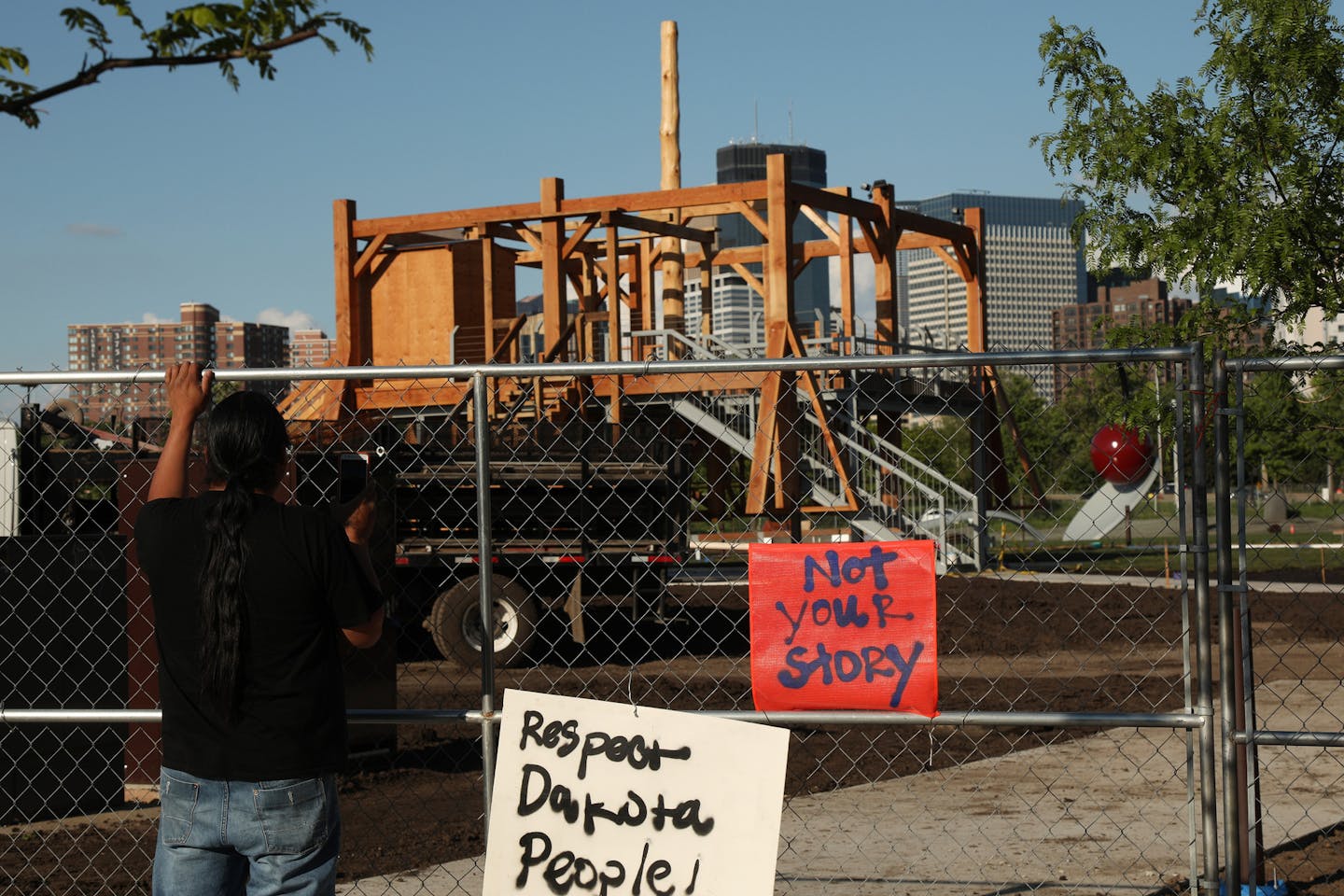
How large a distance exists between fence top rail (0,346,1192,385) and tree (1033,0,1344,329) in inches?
83.2

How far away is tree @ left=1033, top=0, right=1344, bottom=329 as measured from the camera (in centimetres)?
622

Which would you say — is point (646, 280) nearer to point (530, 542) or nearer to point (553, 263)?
point (553, 263)

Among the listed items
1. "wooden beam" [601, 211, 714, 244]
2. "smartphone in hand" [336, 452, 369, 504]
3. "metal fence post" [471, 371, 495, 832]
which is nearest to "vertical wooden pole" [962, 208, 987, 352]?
"wooden beam" [601, 211, 714, 244]

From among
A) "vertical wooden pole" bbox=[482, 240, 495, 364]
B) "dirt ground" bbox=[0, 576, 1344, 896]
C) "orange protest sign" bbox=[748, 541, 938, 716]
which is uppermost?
"vertical wooden pole" bbox=[482, 240, 495, 364]

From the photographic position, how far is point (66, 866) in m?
6.35

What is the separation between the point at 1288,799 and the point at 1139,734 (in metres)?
2.21

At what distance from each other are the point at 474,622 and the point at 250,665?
10.2 metres

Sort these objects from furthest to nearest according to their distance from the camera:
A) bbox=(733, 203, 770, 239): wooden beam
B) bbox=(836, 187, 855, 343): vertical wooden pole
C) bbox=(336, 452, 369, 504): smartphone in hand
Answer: bbox=(836, 187, 855, 343): vertical wooden pole, bbox=(733, 203, 770, 239): wooden beam, bbox=(336, 452, 369, 504): smartphone in hand

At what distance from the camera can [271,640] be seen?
3.44 m

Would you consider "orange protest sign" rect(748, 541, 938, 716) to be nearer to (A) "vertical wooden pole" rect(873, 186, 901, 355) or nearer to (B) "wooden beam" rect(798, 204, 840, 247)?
(B) "wooden beam" rect(798, 204, 840, 247)

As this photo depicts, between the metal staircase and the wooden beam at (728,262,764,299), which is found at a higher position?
the wooden beam at (728,262,764,299)

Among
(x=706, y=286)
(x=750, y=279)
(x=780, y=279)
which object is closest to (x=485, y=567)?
(x=780, y=279)

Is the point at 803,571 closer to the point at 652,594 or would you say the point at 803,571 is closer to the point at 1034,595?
the point at 652,594

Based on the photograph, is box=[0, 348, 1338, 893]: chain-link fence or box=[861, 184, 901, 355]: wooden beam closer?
box=[0, 348, 1338, 893]: chain-link fence
